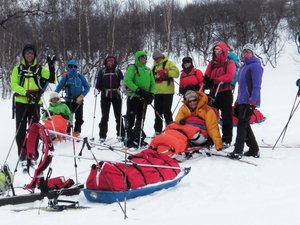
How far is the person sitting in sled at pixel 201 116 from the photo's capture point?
5969 millimetres

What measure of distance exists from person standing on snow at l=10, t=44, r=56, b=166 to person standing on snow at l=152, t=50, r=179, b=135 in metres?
2.20

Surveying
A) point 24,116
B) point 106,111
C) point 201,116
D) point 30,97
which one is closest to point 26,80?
point 30,97

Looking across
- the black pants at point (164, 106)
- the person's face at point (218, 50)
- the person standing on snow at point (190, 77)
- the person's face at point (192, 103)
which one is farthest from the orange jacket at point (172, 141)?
the black pants at point (164, 106)

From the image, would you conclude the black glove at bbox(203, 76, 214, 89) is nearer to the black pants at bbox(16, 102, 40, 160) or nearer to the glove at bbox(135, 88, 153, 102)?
the glove at bbox(135, 88, 153, 102)

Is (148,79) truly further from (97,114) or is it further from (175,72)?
(97,114)

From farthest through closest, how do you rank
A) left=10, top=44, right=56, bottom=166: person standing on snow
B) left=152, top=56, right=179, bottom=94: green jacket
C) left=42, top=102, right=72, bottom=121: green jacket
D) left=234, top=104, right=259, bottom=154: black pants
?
left=42, top=102, right=72, bottom=121: green jacket, left=152, top=56, right=179, bottom=94: green jacket, left=10, top=44, right=56, bottom=166: person standing on snow, left=234, top=104, right=259, bottom=154: black pants

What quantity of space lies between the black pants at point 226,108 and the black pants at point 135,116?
1415mm

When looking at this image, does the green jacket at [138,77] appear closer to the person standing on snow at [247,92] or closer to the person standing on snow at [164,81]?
the person standing on snow at [164,81]

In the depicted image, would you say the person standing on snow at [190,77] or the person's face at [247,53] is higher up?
the person's face at [247,53]

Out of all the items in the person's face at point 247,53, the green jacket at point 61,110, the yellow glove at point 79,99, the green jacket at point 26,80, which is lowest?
the green jacket at point 61,110

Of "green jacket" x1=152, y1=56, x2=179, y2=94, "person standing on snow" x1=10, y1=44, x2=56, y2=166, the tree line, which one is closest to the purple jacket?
"green jacket" x1=152, y1=56, x2=179, y2=94

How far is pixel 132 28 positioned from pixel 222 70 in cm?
2139

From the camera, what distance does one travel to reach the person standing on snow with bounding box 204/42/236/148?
20.3 feet

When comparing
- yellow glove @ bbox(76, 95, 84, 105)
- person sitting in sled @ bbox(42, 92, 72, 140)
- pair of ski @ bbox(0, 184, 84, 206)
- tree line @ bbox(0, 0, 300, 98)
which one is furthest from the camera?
tree line @ bbox(0, 0, 300, 98)
